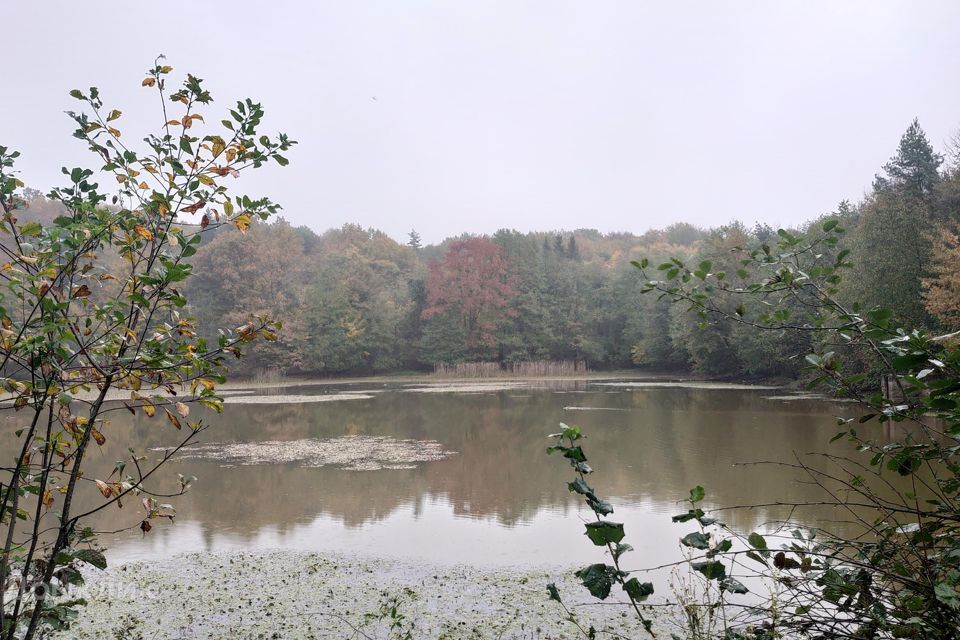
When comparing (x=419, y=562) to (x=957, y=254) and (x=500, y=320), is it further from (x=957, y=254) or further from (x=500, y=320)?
(x=500, y=320)

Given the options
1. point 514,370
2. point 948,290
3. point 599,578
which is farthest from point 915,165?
point 599,578

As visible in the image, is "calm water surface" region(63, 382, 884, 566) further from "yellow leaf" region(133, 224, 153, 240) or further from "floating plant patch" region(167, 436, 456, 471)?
"yellow leaf" region(133, 224, 153, 240)

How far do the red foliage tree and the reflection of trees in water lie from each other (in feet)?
66.3

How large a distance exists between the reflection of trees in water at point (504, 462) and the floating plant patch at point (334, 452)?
0.38 meters

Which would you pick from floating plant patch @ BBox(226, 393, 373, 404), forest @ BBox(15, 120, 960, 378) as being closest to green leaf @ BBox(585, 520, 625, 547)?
floating plant patch @ BBox(226, 393, 373, 404)

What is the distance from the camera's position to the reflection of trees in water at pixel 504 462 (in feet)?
24.7

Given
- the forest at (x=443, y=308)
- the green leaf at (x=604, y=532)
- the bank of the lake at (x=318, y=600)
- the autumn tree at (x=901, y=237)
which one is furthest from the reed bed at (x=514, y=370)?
the green leaf at (x=604, y=532)

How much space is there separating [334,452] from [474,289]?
27849 millimetres

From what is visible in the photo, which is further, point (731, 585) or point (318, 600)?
point (318, 600)

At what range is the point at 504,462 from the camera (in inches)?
408

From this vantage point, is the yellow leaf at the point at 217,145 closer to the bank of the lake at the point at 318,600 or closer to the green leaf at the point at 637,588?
the green leaf at the point at 637,588

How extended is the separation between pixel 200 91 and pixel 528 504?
6374mm

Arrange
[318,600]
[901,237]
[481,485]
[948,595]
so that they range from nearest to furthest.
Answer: [948,595] < [318,600] < [481,485] < [901,237]

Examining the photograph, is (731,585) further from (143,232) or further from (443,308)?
(443,308)
